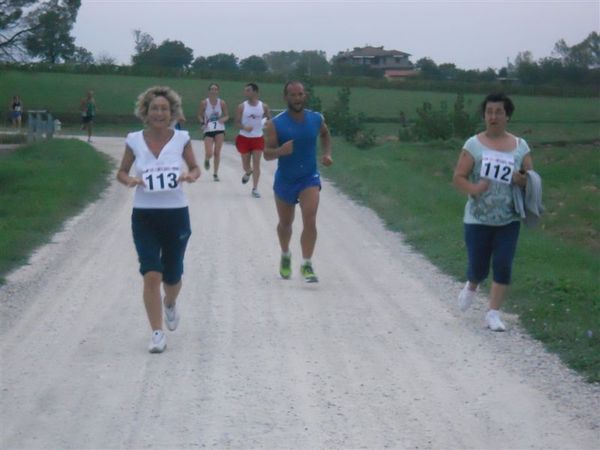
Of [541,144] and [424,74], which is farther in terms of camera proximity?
[424,74]

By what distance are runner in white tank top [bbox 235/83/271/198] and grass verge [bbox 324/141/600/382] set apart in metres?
1.87

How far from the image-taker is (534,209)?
888 centimetres

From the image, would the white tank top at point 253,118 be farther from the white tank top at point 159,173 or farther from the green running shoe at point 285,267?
the white tank top at point 159,173

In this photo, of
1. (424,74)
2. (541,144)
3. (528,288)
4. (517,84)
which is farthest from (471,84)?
(528,288)

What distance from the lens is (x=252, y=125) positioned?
1788 centimetres

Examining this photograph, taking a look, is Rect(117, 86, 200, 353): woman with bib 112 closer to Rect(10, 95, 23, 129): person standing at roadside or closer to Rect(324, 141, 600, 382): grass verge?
Rect(324, 141, 600, 382): grass verge

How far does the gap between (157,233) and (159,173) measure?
0.48m

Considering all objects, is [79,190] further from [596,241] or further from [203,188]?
[596,241]

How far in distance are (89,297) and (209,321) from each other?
1590 millimetres

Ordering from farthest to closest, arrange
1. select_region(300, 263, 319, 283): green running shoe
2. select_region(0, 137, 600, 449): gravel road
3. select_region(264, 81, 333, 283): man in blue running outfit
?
1. select_region(300, 263, 319, 283): green running shoe
2. select_region(264, 81, 333, 283): man in blue running outfit
3. select_region(0, 137, 600, 449): gravel road

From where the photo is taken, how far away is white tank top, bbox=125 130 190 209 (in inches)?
312

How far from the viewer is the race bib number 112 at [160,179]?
312 inches

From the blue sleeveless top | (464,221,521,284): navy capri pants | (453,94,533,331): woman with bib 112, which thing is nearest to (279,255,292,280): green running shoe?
the blue sleeveless top

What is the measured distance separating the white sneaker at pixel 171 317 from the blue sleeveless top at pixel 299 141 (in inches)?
99.8
